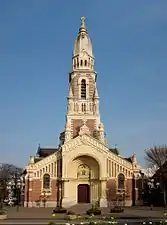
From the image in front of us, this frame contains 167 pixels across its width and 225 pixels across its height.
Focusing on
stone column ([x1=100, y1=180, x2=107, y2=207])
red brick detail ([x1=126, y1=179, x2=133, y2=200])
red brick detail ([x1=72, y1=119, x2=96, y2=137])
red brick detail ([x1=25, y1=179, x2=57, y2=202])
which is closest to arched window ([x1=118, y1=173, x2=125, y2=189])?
red brick detail ([x1=126, y1=179, x2=133, y2=200])

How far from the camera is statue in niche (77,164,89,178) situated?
72938mm

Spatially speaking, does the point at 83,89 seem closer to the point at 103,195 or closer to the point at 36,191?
the point at 103,195

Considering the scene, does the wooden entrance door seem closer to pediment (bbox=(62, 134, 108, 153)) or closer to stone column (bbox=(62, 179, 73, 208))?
stone column (bbox=(62, 179, 73, 208))

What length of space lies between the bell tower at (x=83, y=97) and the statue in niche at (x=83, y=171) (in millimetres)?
6727

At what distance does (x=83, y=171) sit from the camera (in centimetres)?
7288

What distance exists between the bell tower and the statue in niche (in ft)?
22.1

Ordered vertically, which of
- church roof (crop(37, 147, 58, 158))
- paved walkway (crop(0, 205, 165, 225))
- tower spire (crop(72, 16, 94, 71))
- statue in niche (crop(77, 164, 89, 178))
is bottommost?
paved walkway (crop(0, 205, 165, 225))

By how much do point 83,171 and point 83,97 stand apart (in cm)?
1701

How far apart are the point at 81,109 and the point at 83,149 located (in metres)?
12.5

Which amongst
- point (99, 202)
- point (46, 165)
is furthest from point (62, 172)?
point (99, 202)

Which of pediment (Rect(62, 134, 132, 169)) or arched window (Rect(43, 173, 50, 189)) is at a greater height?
pediment (Rect(62, 134, 132, 169))

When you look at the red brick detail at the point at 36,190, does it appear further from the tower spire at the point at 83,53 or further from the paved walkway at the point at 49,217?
the tower spire at the point at 83,53

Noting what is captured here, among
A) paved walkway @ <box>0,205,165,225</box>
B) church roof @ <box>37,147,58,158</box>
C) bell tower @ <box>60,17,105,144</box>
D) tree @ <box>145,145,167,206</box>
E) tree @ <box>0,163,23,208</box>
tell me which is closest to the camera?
paved walkway @ <box>0,205,165,225</box>

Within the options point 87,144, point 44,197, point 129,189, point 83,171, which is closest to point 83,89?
point 87,144
